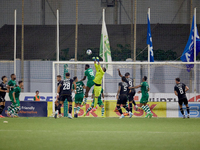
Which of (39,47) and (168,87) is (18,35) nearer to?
(39,47)

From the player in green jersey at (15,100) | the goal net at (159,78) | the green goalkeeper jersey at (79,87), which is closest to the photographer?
the green goalkeeper jersey at (79,87)

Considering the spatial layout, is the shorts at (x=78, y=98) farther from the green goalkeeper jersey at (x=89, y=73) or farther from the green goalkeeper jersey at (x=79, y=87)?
the green goalkeeper jersey at (x=89, y=73)

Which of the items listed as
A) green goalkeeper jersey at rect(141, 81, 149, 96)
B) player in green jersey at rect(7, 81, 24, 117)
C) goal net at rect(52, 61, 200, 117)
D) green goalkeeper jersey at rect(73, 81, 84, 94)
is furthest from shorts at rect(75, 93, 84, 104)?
goal net at rect(52, 61, 200, 117)

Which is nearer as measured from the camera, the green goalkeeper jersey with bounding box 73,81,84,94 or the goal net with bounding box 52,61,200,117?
the green goalkeeper jersey with bounding box 73,81,84,94

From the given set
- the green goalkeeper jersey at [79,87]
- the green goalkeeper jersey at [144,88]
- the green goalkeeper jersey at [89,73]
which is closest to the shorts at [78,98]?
the green goalkeeper jersey at [79,87]

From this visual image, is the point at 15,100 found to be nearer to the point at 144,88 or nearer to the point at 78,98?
the point at 78,98

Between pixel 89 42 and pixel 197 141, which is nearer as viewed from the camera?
pixel 197 141

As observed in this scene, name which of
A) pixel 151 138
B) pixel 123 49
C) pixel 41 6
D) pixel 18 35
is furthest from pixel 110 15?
pixel 151 138

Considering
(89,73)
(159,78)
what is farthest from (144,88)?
(159,78)

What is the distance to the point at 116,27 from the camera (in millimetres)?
32719

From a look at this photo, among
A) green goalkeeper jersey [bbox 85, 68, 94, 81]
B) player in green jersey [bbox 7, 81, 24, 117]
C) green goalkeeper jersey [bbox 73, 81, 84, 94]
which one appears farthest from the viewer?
player in green jersey [bbox 7, 81, 24, 117]

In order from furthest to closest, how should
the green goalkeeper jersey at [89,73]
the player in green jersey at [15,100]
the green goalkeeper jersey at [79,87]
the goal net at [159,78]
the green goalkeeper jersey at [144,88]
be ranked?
the goal net at [159,78] → the green goalkeeper jersey at [144,88] → the player in green jersey at [15,100] → the green goalkeeper jersey at [79,87] → the green goalkeeper jersey at [89,73]

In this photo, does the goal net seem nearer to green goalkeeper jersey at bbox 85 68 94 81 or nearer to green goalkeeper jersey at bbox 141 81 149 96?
green goalkeeper jersey at bbox 141 81 149 96

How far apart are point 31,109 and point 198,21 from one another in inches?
467
